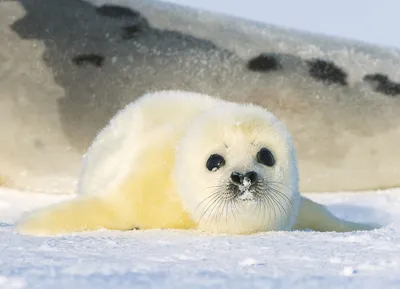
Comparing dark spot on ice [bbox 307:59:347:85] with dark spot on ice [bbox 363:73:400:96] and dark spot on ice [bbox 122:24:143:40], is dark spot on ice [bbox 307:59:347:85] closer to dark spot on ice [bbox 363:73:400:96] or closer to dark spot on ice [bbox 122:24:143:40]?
dark spot on ice [bbox 363:73:400:96]

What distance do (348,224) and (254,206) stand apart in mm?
465

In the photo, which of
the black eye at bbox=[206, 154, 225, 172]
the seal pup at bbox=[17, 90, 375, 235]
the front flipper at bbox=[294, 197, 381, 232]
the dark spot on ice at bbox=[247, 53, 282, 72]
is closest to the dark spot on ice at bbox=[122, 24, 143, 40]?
the dark spot on ice at bbox=[247, 53, 282, 72]

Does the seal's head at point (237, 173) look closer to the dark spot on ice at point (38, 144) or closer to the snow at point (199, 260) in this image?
the snow at point (199, 260)

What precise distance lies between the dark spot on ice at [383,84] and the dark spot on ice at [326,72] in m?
0.11

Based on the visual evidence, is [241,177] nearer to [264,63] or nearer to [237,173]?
[237,173]

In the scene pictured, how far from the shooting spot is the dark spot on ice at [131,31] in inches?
140

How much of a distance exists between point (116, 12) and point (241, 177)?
1.88 meters

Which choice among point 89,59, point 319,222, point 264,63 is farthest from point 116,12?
point 319,222

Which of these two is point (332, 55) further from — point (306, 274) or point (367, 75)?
point (306, 274)

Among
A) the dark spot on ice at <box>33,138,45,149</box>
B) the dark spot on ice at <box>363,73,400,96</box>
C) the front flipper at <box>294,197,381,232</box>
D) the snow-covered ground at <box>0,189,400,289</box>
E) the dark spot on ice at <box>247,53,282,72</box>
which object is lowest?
the snow-covered ground at <box>0,189,400,289</box>

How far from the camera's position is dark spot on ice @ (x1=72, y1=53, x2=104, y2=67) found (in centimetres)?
350

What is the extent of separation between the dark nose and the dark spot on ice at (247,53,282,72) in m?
1.63

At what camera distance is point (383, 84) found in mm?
3570

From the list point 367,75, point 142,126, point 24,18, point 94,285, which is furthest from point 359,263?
point 24,18
